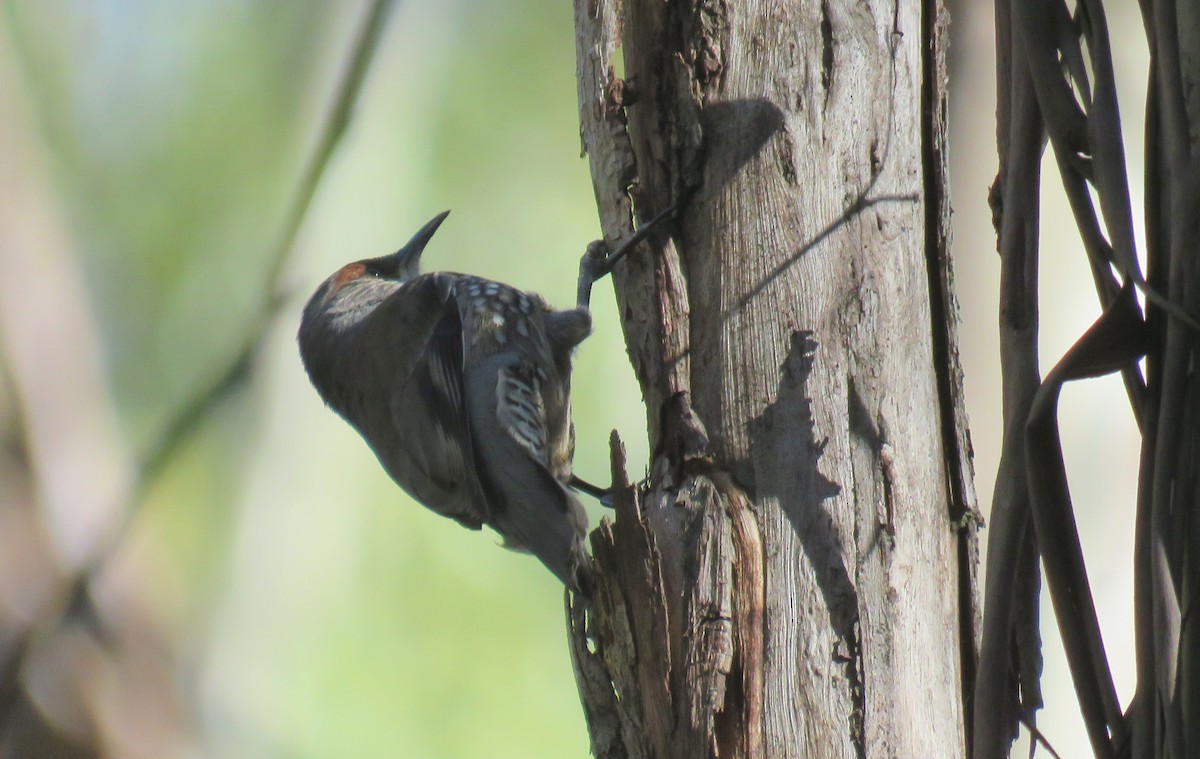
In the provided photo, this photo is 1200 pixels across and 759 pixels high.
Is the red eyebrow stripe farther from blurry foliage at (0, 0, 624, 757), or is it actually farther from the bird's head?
blurry foliage at (0, 0, 624, 757)

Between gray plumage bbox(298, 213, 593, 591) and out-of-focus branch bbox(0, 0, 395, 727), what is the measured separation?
1.94 metres

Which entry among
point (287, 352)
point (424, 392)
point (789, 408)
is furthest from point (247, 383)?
point (789, 408)

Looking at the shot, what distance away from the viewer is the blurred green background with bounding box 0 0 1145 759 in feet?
13.8

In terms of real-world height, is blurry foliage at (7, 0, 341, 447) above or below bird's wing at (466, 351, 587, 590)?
above

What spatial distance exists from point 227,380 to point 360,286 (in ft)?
6.28

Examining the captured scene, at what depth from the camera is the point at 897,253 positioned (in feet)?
5.36

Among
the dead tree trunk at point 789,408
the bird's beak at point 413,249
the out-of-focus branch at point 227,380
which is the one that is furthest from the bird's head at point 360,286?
the out-of-focus branch at point 227,380

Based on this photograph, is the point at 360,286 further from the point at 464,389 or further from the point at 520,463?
the point at 520,463

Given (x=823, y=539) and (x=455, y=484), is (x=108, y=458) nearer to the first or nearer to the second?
(x=455, y=484)

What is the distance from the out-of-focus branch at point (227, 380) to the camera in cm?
414

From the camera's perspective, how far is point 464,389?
2.54m

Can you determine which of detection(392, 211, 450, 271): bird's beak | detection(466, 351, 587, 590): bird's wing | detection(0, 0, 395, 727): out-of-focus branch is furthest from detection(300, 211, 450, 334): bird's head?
detection(0, 0, 395, 727): out-of-focus branch

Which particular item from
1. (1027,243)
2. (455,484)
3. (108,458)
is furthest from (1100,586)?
(108,458)

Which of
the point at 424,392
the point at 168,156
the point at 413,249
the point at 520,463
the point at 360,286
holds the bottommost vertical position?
the point at 520,463
